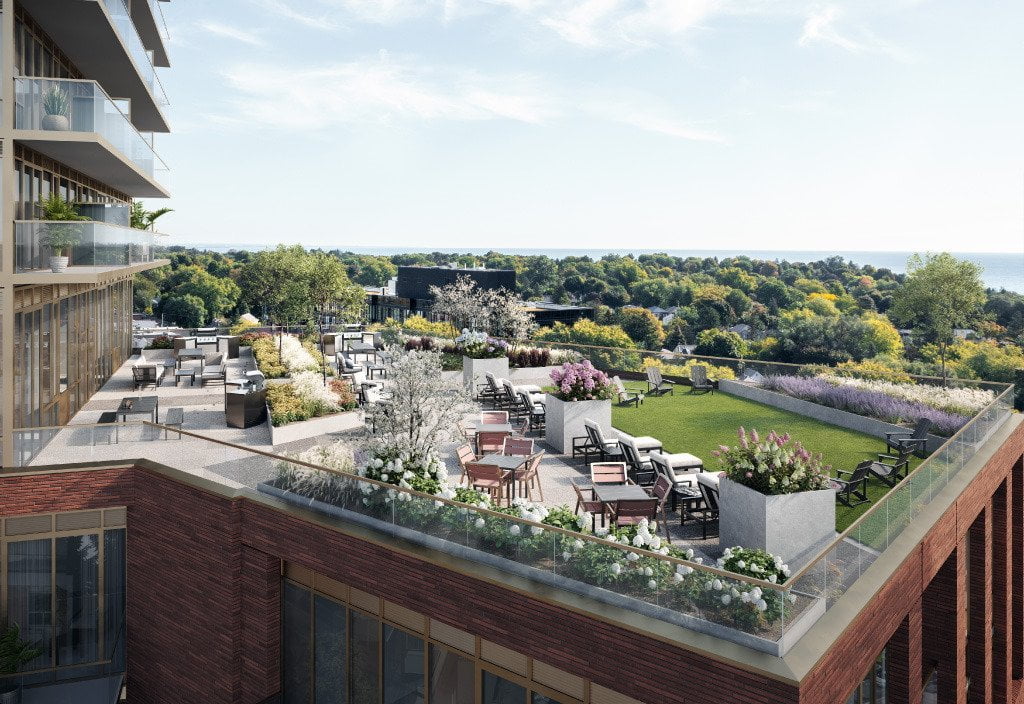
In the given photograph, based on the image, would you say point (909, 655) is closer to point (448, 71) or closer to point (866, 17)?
point (866, 17)

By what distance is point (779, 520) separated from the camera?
8.85 meters

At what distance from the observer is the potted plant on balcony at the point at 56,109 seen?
1288 centimetres

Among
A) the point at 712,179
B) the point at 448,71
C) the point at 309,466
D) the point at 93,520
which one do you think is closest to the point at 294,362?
the point at 93,520

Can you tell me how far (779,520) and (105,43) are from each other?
17.4 metres

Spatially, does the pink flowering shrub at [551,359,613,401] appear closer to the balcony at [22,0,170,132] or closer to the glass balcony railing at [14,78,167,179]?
the glass balcony railing at [14,78,167,179]

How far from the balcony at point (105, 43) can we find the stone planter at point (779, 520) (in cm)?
1483

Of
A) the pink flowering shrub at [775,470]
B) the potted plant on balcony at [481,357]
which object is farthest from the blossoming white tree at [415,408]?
the potted plant on balcony at [481,357]

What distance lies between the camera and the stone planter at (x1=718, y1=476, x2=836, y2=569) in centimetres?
881

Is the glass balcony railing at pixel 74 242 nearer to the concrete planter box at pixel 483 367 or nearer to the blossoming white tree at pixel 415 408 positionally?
the blossoming white tree at pixel 415 408

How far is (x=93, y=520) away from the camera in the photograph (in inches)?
469

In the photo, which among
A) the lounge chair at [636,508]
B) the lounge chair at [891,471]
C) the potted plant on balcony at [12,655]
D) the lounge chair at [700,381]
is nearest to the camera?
the lounge chair at [636,508]

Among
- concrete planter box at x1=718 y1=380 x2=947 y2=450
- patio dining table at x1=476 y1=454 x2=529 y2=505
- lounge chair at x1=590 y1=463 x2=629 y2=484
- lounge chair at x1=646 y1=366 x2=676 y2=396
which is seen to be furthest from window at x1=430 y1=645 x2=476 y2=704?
lounge chair at x1=646 y1=366 x2=676 y2=396

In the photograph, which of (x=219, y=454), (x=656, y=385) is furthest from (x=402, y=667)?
(x=656, y=385)

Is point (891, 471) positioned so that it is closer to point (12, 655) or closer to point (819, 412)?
point (819, 412)
